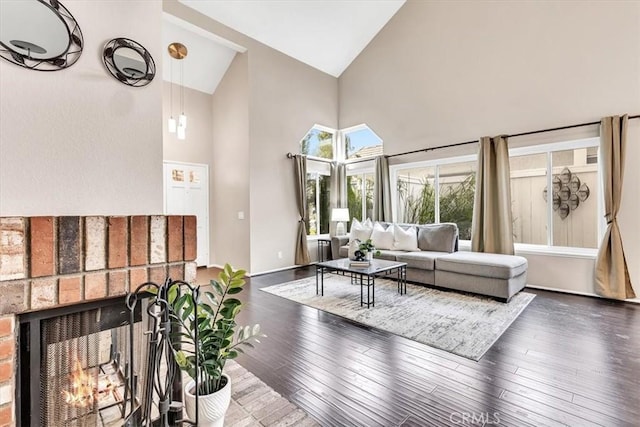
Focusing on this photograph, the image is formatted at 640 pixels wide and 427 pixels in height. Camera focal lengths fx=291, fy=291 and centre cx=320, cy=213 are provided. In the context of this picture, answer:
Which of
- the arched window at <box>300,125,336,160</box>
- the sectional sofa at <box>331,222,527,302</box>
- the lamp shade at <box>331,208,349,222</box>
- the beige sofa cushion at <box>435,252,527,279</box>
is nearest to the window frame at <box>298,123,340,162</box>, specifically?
the arched window at <box>300,125,336,160</box>

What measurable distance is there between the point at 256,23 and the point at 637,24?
524 cm

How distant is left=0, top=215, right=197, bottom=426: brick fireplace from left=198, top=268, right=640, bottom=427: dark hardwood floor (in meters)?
1.25

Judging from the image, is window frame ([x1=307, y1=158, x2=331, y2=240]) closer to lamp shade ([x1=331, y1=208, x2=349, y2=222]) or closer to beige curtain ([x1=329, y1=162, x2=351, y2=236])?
beige curtain ([x1=329, y1=162, x2=351, y2=236])

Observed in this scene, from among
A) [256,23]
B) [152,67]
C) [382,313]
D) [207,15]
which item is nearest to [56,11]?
[152,67]

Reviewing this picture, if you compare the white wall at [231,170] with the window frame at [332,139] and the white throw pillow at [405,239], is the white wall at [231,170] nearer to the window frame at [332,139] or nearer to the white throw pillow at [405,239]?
the window frame at [332,139]

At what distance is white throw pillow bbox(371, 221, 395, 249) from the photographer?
5.12m

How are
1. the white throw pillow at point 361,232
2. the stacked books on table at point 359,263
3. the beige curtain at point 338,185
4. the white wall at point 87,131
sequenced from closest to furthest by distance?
the white wall at point 87,131
the stacked books on table at point 359,263
the white throw pillow at point 361,232
the beige curtain at point 338,185

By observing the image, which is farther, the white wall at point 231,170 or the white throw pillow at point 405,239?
the white wall at point 231,170

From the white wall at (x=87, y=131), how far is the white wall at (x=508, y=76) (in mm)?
4732

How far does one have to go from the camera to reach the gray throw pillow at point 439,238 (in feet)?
A: 15.4

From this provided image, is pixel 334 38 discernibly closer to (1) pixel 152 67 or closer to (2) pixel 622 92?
(2) pixel 622 92

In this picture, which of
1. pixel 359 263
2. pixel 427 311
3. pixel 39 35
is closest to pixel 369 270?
pixel 359 263

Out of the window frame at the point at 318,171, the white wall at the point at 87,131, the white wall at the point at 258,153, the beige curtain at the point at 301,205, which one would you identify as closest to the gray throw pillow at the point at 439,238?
the beige curtain at the point at 301,205

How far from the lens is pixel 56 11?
1.48 meters
